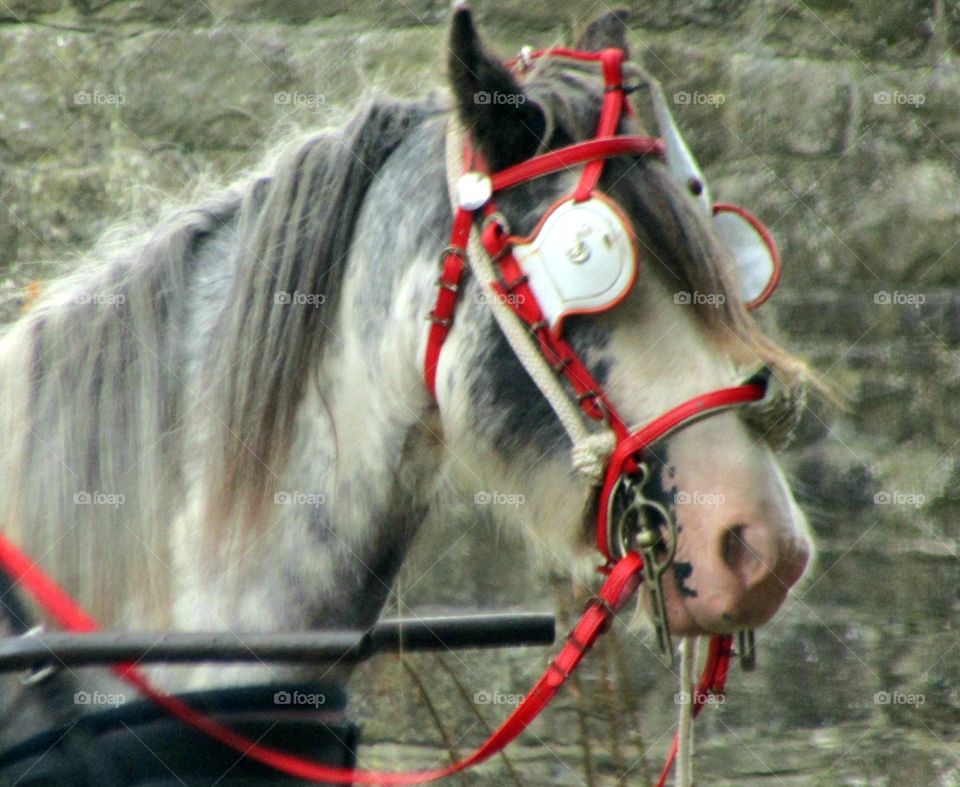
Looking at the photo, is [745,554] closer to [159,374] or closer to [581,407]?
[581,407]

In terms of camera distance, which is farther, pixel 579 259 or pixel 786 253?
pixel 786 253

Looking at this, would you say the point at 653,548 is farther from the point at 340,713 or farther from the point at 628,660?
the point at 628,660

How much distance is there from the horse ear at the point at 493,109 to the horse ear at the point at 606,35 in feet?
0.91

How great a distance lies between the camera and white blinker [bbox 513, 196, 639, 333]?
1327 millimetres

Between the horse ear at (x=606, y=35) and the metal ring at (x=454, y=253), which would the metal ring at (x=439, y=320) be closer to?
the metal ring at (x=454, y=253)

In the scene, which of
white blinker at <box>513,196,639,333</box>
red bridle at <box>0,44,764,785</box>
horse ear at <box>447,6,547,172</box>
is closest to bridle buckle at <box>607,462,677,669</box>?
red bridle at <box>0,44,764,785</box>

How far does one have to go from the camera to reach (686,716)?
145 cm

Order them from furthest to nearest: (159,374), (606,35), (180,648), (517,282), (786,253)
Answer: (786,253) < (606,35) < (159,374) < (517,282) < (180,648)

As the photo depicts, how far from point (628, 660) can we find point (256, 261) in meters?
1.51

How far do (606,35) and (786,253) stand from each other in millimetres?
1106

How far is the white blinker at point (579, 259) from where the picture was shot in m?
1.33

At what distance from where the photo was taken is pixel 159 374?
148 cm

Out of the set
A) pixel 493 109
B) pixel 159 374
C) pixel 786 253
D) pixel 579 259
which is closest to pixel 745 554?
pixel 579 259

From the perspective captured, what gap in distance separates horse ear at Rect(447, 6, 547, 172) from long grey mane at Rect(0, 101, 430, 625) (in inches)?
6.6
